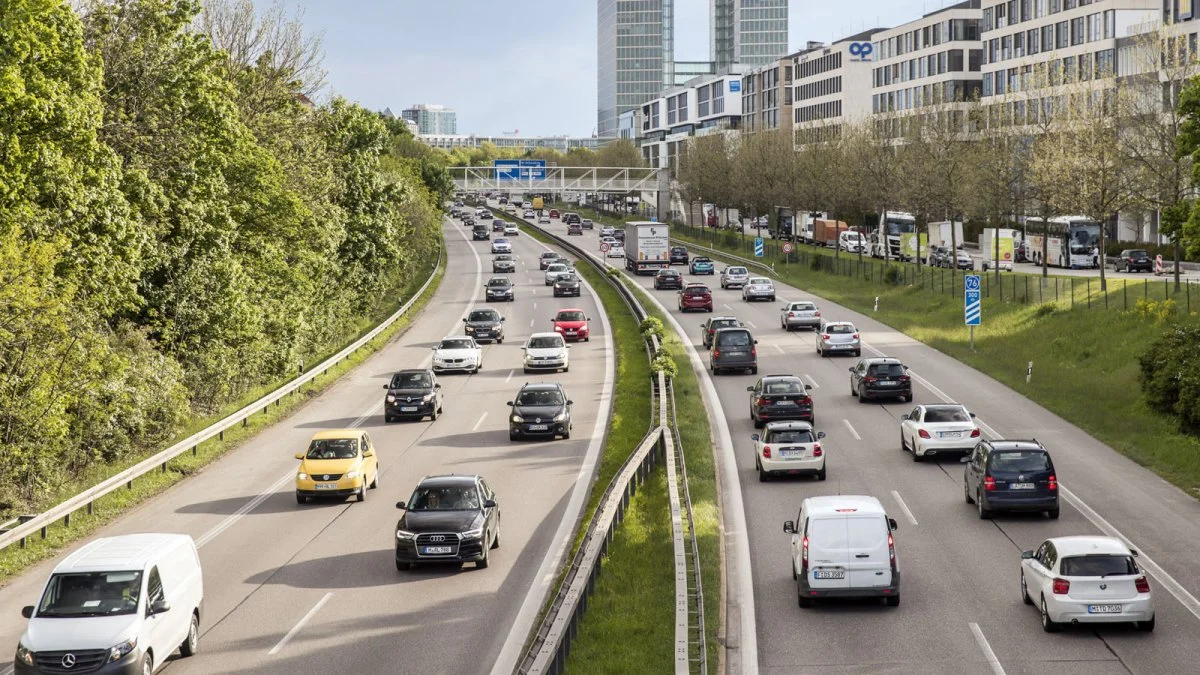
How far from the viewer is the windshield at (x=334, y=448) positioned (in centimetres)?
2966

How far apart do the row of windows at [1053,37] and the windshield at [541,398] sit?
244ft

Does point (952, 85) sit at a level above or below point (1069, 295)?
above

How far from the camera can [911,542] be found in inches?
987

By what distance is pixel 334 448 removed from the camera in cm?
2980

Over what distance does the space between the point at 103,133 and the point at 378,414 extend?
11.3 meters

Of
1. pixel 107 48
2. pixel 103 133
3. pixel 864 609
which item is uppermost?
pixel 107 48

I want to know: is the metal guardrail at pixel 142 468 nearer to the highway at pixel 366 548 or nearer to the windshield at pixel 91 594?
the highway at pixel 366 548

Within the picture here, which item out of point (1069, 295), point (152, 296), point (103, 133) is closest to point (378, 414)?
point (152, 296)

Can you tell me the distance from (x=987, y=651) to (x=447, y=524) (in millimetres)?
9208

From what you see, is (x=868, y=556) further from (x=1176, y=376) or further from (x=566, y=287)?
(x=566, y=287)

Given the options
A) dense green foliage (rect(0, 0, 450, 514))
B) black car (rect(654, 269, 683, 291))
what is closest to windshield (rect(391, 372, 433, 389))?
dense green foliage (rect(0, 0, 450, 514))

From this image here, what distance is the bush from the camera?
3569 cm

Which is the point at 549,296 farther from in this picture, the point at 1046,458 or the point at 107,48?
the point at 1046,458

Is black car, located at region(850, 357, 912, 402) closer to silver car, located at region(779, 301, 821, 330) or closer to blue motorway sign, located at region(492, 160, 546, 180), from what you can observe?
silver car, located at region(779, 301, 821, 330)
